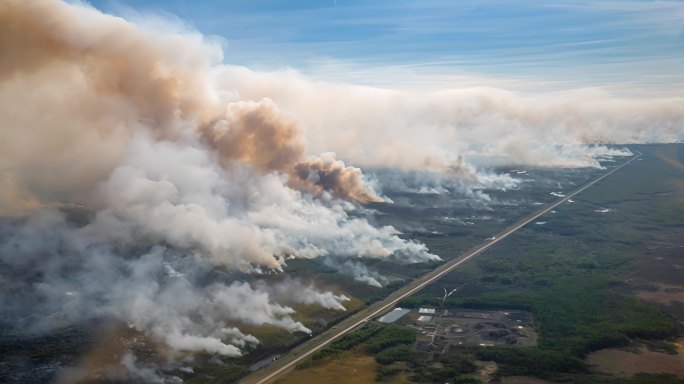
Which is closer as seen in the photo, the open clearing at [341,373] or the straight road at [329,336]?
the open clearing at [341,373]

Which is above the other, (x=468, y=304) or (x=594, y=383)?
(x=468, y=304)

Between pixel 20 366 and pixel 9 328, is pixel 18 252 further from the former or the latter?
pixel 20 366

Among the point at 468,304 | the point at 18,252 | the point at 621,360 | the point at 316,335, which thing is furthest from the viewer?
the point at 18,252

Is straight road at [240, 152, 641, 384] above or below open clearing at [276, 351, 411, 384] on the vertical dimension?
above

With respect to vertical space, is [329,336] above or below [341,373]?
above

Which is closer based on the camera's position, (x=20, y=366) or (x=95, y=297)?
(x=20, y=366)

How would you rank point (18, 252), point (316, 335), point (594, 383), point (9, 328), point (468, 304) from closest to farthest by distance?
1. point (594, 383)
2. point (9, 328)
3. point (316, 335)
4. point (468, 304)
5. point (18, 252)

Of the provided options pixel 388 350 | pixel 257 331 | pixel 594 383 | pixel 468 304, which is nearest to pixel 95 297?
pixel 257 331

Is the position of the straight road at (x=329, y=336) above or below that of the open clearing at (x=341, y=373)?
above

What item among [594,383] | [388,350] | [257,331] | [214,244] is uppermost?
[214,244]

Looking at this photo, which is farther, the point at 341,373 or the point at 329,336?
the point at 329,336

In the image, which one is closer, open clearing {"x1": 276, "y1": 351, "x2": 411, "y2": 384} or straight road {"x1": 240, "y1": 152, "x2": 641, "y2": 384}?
open clearing {"x1": 276, "y1": 351, "x2": 411, "y2": 384}
